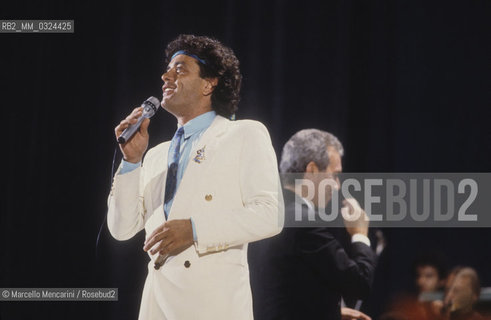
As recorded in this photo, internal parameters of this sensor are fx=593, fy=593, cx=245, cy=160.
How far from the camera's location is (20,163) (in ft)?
9.63

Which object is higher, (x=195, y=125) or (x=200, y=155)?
(x=195, y=125)

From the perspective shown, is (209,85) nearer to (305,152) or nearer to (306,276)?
(305,152)

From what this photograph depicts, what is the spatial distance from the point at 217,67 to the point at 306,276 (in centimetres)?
84

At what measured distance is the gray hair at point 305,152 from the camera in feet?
8.29

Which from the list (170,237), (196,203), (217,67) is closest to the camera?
(170,237)

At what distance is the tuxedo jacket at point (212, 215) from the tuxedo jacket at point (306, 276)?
0.41 m

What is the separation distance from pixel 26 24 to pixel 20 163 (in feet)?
2.23

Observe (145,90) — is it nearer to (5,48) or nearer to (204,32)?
(204,32)

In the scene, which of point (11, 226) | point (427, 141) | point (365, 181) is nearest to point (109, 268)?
point (11, 226)

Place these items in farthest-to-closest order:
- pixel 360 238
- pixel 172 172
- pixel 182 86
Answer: pixel 360 238 → pixel 182 86 → pixel 172 172

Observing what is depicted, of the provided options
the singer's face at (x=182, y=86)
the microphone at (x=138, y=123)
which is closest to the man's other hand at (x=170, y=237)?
the microphone at (x=138, y=123)

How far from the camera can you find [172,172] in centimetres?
192
